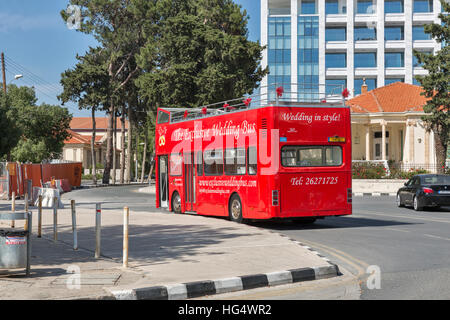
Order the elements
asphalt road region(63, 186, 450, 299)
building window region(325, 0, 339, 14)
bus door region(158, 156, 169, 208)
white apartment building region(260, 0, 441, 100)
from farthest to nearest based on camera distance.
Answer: building window region(325, 0, 339, 14)
white apartment building region(260, 0, 441, 100)
bus door region(158, 156, 169, 208)
asphalt road region(63, 186, 450, 299)

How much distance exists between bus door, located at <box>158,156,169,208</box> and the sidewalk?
24.0 feet

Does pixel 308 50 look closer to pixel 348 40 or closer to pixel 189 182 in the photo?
pixel 348 40

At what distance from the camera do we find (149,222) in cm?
1934

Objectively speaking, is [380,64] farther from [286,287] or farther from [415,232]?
[286,287]

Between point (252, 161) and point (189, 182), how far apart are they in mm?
4952

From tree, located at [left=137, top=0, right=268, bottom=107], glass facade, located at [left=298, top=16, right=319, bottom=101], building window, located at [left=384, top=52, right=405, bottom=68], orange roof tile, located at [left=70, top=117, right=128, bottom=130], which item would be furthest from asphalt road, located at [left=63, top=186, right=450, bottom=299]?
orange roof tile, located at [left=70, top=117, right=128, bottom=130]

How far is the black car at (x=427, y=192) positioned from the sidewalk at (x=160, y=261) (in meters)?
10.6

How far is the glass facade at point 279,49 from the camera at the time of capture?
81750 mm

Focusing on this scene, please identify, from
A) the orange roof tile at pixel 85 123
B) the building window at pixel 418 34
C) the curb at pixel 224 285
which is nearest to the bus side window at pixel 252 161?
the curb at pixel 224 285

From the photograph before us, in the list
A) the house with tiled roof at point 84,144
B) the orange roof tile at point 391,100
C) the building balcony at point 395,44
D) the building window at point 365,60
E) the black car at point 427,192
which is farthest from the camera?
the house with tiled roof at point 84,144

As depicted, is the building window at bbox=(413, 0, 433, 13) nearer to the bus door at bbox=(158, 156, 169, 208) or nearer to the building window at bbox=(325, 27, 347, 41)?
the building window at bbox=(325, 27, 347, 41)

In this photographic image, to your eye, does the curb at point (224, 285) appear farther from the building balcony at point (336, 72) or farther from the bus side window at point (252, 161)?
the building balcony at point (336, 72)

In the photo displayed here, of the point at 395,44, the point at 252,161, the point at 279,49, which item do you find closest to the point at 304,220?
the point at 252,161

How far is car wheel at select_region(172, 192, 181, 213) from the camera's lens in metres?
24.0
